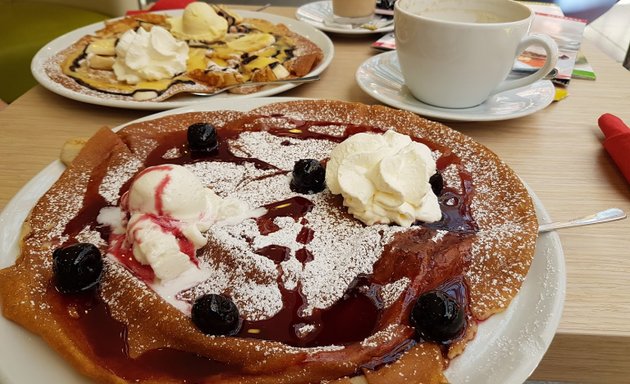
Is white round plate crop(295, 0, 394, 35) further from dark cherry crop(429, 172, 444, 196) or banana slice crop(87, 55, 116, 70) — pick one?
dark cherry crop(429, 172, 444, 196)

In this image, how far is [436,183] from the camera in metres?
1.16

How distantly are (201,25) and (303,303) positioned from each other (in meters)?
1.65

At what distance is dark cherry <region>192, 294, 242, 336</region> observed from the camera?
83cm

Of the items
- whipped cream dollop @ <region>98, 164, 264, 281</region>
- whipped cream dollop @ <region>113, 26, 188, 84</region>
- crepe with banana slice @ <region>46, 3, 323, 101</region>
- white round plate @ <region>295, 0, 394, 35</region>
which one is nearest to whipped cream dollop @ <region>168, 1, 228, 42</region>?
crepe with banana slice @ <region>46, 3, 323, 101</region>

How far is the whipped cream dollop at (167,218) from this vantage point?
94 cm

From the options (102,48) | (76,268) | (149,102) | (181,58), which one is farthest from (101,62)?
(76,268)

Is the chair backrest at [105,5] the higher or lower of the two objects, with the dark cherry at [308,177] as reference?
lower

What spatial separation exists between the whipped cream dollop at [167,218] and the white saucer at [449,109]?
30.1 inches

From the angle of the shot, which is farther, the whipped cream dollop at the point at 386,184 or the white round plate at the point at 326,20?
the white round plate at the point at 326,20

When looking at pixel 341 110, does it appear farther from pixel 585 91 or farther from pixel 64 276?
pixel 585 91

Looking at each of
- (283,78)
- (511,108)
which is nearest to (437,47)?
(511,108)

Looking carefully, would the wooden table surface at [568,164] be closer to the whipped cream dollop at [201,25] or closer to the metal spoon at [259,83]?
the metal spoon at [259,83]

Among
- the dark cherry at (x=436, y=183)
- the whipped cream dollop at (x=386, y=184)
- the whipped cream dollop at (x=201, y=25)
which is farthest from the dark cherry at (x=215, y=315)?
the whipped cream dollop at (x=201, y=25)

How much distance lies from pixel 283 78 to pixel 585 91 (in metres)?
1.11
